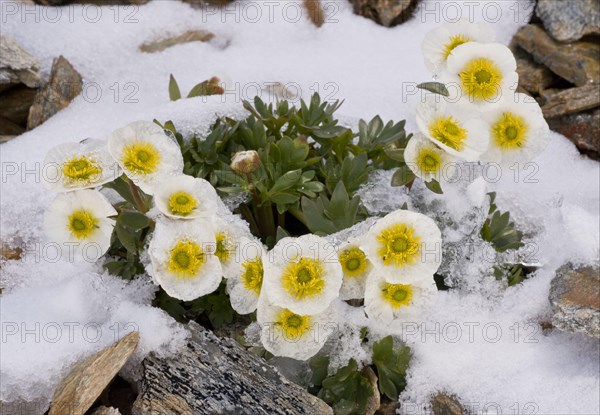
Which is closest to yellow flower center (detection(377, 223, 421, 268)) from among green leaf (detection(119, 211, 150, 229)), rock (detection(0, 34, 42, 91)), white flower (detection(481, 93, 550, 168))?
white flower (detection(481, 93, 550, 168))

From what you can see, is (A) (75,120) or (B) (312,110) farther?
(A) (75,120)

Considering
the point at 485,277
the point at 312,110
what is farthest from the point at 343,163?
the point at 485,277

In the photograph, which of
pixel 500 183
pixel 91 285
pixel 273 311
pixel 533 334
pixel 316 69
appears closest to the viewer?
pixel 273 311

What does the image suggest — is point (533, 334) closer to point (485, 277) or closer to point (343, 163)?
point (485, 277)

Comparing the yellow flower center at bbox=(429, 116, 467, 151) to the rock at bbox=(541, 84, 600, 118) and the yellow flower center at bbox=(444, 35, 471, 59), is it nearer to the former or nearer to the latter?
the yellow flower center at bbox=(444, 35, 471, 59)

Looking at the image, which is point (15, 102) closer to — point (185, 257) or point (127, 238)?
point (127, 238)

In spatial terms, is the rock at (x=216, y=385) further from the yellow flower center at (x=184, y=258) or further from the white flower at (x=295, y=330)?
the yellow flower center at (x=184, y=258)
